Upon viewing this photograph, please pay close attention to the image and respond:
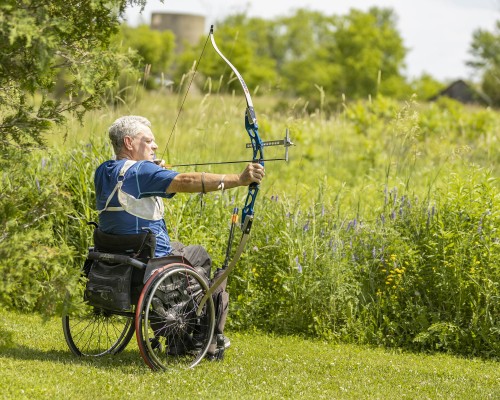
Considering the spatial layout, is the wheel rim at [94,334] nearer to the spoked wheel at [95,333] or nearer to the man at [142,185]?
the spoked wheel at [95,333]

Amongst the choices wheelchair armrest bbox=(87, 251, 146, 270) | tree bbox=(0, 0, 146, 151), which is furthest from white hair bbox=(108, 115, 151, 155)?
wheelchair armrest bbox=(87, 251, 146, 270)

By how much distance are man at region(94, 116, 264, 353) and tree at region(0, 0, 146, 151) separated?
370 mm

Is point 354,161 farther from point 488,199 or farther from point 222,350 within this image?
point 222,350

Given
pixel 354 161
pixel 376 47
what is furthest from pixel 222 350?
pixel 376 47

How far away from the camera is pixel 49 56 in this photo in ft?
14.0

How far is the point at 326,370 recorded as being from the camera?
217 inches

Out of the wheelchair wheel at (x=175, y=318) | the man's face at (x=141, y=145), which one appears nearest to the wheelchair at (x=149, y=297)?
the wheelchair wheel at (x=175, y=318)

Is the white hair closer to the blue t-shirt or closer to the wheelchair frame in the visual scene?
the blue t-shirt

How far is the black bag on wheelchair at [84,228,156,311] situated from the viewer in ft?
16.1

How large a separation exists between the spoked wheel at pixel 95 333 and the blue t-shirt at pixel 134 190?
0.45 m

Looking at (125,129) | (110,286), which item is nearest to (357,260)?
(125,129)

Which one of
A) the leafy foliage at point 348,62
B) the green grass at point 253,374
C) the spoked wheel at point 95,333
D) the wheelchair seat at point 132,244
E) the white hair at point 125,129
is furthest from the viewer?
the leafy foliage at point 348,62

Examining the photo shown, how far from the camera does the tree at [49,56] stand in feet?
14.0

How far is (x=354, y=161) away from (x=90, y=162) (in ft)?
28.7
